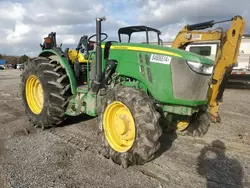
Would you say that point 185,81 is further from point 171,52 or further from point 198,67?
point 171,52

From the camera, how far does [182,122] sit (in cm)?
509

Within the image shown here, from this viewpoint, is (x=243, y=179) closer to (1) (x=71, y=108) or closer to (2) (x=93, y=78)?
(2) (x=93, y=78)

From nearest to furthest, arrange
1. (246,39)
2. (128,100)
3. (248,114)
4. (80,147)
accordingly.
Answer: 1. (128,100)
2. (80,147)
3. (248,114)
4. (246,39)

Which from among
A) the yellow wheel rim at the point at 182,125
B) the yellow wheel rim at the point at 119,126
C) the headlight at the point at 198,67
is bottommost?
the yellow wheel rim at the point at 182,125

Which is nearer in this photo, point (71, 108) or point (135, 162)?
point (135, 162)

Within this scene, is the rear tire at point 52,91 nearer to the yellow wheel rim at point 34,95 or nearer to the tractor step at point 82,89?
the tractor step at point 82,89

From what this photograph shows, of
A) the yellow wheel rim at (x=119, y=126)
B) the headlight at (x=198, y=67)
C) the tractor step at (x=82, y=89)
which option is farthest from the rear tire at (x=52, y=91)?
the headlight at (x=198, y=67)

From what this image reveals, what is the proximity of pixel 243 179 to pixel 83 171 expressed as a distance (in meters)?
2.22

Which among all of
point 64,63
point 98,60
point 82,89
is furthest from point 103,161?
point 64,63

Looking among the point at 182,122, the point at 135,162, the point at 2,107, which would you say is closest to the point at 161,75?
the point at 135,162

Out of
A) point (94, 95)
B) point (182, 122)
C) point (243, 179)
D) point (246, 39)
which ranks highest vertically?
point (246, 39)

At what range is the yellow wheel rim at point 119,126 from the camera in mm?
3803

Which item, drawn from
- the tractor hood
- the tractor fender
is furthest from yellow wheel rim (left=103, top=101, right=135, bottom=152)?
the tractor fender

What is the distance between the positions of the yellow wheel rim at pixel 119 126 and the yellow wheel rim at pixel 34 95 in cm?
244
